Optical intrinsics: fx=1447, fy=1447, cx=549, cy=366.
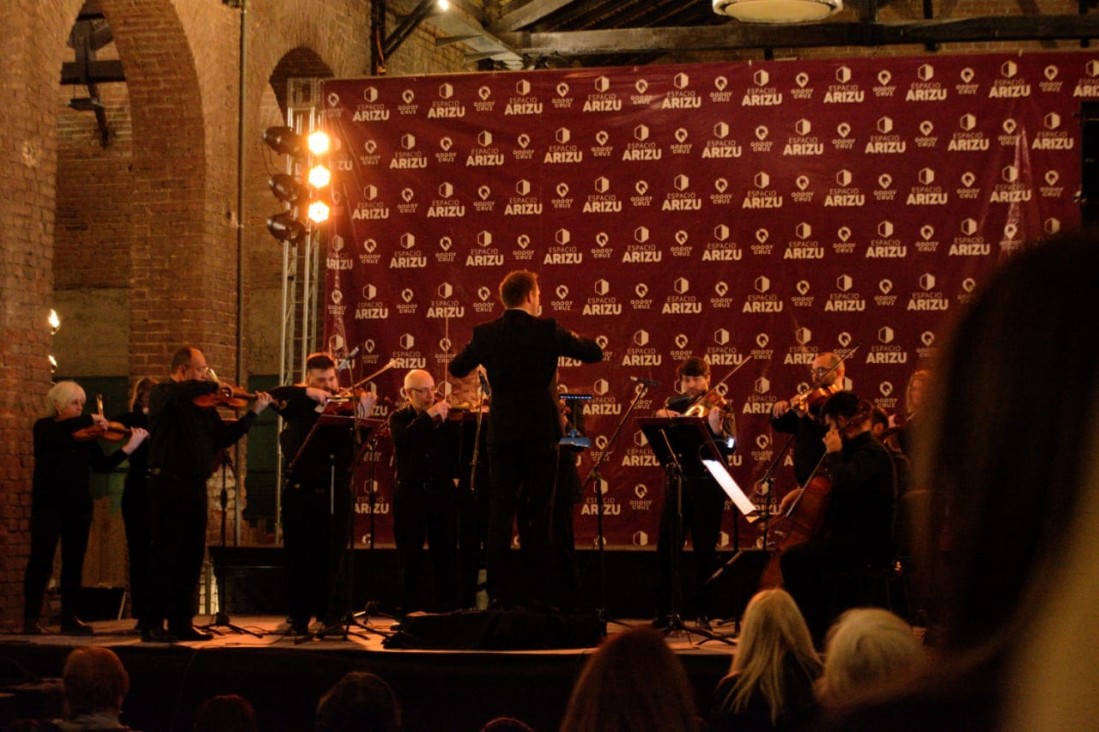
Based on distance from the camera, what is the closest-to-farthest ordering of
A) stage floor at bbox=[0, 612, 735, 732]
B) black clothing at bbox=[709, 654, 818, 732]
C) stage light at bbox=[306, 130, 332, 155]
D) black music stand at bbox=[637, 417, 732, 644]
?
black clothing at bbox=[709, 654, 818, 732] < stage floor at bbox=[0, 612, 735, 732] < black music stand at bbox=[637, 417, 732, 644] < stage light at bbox=[306, 130, 332, 155]

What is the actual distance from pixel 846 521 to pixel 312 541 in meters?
3.32

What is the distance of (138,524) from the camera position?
10.1 meters

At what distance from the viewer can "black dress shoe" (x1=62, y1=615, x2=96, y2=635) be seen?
940cm

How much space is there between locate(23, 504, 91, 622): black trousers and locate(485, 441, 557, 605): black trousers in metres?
3.07

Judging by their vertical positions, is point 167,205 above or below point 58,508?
above

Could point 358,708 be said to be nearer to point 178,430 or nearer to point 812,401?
point 178,430

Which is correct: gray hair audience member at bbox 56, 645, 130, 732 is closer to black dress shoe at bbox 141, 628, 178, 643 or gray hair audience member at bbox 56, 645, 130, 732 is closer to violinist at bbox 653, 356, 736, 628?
black dress shoe at bbox 141, 628, 178, 643

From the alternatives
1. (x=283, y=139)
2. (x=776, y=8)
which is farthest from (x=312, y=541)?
(x=776, y=8)

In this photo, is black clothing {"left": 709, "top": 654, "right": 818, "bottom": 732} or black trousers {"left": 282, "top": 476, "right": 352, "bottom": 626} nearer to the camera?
black clothing {"left": 709, "top": 654, "right": 818, "bottom": 732}

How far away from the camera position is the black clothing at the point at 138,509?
998 centimetres

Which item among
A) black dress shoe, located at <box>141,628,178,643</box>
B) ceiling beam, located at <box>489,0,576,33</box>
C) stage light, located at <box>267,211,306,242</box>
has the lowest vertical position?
black dress shoe, located at <box>141,628,178,643</box>

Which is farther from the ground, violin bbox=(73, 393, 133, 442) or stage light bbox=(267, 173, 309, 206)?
stage light bbox=(267, 173, 309, 206)

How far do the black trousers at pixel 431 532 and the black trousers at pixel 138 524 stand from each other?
1.74 m

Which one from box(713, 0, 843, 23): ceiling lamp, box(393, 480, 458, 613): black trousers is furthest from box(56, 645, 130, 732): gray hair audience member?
box(713, 0, 843, 23): ceiling lamp
